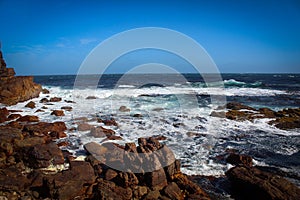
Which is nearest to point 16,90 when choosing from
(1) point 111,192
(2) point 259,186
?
(1) point 111,192

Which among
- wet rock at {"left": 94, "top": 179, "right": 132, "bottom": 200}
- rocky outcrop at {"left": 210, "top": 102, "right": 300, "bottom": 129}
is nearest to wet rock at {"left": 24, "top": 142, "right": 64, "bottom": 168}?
wet rock at {"left": 94, "top": 179, "right": 132, "bottom": 200}

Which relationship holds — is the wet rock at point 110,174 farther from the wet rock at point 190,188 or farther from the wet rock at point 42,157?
the wet rock at point 42,157

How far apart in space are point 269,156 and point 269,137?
218 cm

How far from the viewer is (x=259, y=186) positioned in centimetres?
421

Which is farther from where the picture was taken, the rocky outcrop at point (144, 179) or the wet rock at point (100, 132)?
the wet rock at point (100, 132)

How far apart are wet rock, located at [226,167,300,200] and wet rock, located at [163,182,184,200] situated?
1295 millimetres

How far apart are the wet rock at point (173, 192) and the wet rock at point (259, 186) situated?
4.25 ft

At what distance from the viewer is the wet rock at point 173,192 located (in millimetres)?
4179

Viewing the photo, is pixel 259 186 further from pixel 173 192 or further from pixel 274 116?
pixel 274 116

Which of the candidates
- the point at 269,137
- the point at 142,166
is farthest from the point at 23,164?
the point at 269,137

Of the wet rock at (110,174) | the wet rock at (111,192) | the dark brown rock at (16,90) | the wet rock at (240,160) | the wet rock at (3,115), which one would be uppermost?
the dark brown rock at (16,90)

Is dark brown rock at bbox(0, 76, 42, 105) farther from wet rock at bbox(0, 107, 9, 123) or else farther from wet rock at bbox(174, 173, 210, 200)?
wet rock at bbox(174, 173, 210, 200)

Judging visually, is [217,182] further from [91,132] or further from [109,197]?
[91,132]

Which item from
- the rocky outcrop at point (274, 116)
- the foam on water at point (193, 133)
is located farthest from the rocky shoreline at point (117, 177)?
the rocky outcrop at point (274, 116)
